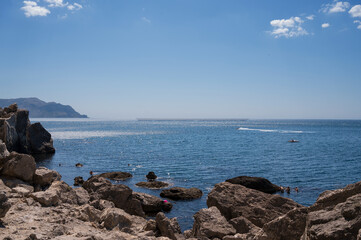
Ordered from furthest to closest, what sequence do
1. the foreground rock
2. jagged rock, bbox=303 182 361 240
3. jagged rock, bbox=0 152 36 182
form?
the foreground rock < jagged rock, bbox=0 152 36 182 < jagged rock, bbox=303 182 361 240

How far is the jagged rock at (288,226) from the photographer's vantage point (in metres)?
8.43

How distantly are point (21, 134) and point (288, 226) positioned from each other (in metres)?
63.6

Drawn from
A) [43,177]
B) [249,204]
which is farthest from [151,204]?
[249,204]

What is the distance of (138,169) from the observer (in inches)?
1913

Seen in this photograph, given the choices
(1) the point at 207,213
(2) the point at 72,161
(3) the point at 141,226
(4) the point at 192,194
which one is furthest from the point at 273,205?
(2) the point at 72,161

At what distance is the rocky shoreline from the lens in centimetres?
662

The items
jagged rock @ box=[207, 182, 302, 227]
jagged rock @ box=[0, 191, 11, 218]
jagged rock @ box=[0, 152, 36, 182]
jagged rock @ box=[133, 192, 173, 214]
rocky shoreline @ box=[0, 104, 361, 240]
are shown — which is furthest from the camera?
jagged rock @ box=[133, 192, 173, 214]

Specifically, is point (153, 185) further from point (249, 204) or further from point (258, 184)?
point (249, 204)

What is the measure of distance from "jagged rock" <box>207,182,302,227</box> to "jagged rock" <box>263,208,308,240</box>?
297 inches

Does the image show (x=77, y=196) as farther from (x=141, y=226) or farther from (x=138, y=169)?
(x=138, y=169)

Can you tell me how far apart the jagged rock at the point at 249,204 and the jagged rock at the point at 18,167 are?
35.5 ft

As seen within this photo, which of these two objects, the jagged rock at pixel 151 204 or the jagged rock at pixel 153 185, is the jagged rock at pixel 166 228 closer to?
the jagged rock at pixel 151 204

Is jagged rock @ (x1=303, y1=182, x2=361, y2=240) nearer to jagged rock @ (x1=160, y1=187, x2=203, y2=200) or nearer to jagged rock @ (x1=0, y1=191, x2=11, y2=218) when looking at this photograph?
jagged rock @ (x1=0, y1=191, x2=11, y2=218)

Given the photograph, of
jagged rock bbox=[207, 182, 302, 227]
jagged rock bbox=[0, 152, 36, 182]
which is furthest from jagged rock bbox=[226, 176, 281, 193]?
jagged rock bbox=[0, 152, 36, 182]
